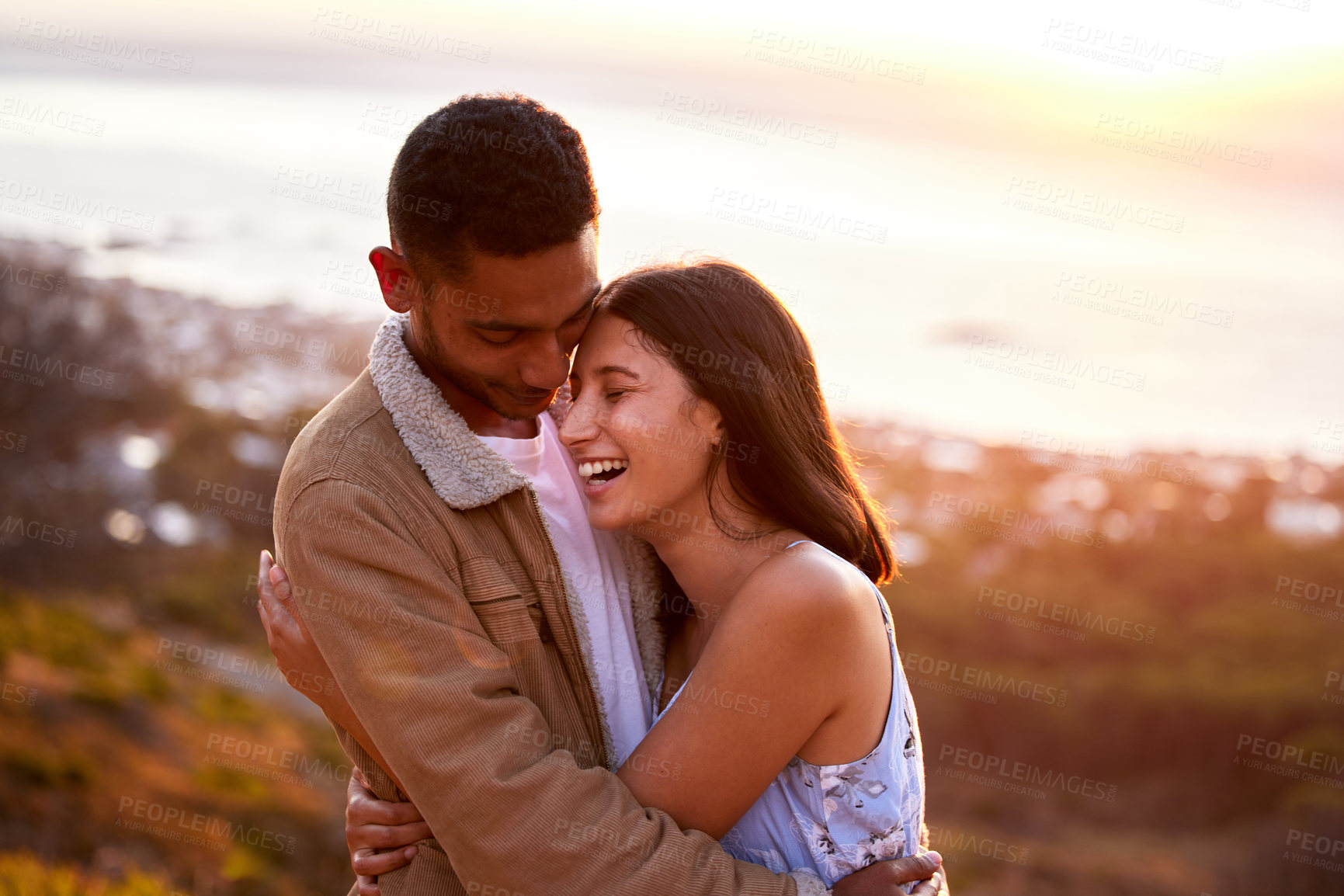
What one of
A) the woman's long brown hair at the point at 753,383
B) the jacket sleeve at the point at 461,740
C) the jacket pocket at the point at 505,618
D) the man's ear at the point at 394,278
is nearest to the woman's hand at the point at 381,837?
the jacket sleeve at the point at 461,740

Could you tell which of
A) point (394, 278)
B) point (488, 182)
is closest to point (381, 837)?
point (394, 278)

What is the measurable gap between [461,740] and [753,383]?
0.96 meters

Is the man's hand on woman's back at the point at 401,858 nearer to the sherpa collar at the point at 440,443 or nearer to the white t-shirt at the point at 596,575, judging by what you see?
the white t-shirt at the point at 596,575

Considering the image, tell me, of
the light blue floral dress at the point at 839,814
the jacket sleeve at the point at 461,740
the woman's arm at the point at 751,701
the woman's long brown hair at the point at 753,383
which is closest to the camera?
the jacket sleeve at the point at 461,740

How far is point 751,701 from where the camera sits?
6.09ft

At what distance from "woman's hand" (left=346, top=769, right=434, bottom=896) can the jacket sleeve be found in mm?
204

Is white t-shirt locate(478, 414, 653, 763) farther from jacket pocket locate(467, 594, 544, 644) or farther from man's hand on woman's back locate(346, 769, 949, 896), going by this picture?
man's hand on woman's back locate(346, 769, 949, 896)

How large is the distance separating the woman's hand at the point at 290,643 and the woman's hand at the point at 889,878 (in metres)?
1.13

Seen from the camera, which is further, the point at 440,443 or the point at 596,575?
the point at 596,575

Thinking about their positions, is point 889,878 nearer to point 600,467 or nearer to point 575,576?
point 575,576

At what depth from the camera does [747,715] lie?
186 centimetres

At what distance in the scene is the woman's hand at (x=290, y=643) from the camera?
1954mm

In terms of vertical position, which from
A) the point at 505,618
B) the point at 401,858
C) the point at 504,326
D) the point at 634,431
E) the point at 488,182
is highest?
the point at 488,182

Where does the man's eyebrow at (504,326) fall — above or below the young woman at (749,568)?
above
